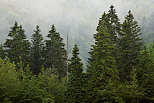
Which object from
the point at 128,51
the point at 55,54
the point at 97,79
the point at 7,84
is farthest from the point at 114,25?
the point at 7,84

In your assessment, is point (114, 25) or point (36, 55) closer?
point (114, 25)

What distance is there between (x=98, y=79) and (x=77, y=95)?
3.32 meters

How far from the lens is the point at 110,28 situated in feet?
130

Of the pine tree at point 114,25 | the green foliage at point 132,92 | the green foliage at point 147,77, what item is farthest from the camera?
the pine tree at point 114,25

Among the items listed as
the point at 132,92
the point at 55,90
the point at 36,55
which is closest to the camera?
the point at 132,92

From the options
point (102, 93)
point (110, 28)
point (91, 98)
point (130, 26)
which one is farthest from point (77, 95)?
point (110, 28)

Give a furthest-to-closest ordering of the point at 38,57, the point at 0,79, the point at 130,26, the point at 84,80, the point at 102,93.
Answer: the point at 38,57, the point at 130,26, the point at 84,80, the point at 102,93, the point at 0,79

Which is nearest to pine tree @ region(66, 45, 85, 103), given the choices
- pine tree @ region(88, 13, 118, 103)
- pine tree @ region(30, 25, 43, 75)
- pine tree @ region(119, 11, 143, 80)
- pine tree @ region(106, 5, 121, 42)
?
pine tree @ region(88, 13, 118, 103)

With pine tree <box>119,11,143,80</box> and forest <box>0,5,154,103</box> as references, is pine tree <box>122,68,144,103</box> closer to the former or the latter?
forest <box>0,5,154,103</box>

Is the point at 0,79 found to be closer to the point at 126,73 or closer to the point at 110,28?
the point at 126,73

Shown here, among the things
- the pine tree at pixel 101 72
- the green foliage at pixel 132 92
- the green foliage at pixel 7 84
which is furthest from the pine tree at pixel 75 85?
the green foliage at pixel 7 84

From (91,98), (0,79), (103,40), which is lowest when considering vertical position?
(91,98)

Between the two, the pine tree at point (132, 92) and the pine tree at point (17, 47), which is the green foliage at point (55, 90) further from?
the pine tree at point (17, 47)

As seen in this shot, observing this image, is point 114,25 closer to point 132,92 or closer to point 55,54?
point 55,54
